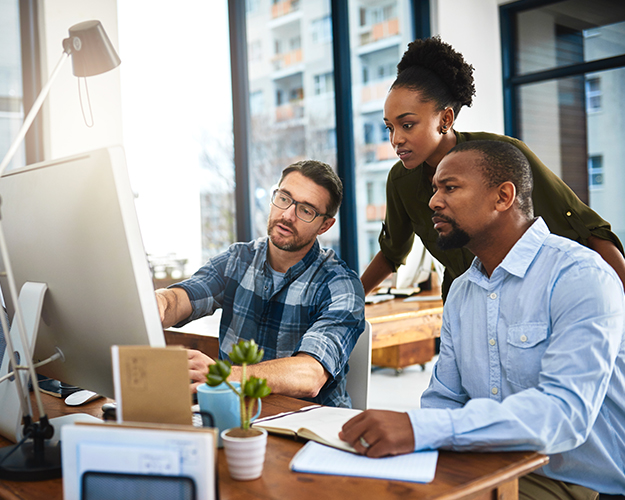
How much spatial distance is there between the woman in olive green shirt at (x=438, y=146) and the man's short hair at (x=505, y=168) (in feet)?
1.61

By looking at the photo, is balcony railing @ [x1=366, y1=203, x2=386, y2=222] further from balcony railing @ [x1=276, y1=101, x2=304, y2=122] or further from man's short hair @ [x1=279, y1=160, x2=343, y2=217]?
man's short hair @ [x1=279, y1=160, x2=343, y2=217]

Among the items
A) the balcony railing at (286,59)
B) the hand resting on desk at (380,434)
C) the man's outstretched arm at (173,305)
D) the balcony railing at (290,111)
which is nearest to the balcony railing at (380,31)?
the balcony railing at (286,59)

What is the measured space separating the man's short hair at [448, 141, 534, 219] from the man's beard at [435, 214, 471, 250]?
0.38 feet

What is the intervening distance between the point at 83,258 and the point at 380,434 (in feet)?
1.72

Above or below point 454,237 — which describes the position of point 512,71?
above

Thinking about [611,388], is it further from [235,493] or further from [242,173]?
[242,173]

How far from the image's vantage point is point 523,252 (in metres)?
1.26

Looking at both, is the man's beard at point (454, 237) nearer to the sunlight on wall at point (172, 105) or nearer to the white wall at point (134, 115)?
the white wall at point (134, 115)

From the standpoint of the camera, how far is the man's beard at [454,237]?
1.37 meters

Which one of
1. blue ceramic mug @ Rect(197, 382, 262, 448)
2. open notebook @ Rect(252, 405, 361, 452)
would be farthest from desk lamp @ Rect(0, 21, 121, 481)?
open notebook @ Rect(252, 405, 361, 452)

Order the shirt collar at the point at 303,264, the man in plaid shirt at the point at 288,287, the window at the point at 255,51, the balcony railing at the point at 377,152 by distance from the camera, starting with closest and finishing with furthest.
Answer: the man in plaid shirt at the point at 288,287 < the shirt collar at the point at 303,264 < the window at the point at 255,51 < the balcony railing at the point at 377,152

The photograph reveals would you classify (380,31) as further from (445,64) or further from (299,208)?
(299,208)

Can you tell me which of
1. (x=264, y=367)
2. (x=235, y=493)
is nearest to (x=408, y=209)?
(x=264, y=367)

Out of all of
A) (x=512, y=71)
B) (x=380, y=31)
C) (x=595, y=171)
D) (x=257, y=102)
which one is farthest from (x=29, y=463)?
(x=512, y=71)
